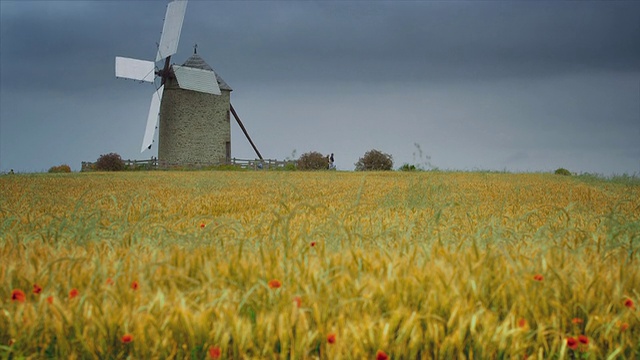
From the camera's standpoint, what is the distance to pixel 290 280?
2932 mm

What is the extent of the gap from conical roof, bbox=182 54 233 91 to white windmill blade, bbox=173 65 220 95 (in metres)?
0.81

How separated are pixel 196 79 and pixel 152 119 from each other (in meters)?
4.06

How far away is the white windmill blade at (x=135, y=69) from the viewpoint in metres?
37.0

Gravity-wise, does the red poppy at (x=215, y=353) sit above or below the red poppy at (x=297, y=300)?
below

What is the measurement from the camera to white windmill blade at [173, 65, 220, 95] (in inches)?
1489

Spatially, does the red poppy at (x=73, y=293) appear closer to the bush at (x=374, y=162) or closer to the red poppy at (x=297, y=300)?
the red poppy at (x=297, y=300)

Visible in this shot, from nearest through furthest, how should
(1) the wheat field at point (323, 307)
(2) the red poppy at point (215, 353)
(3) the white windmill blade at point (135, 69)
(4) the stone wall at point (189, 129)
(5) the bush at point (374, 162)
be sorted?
1. (2) the red poppy at point (215, 353)
2. (1) the wheat field at point (323, 307)
3. (5) the bush at point (374, 162)
4. (3) the white windmill blade at point (135, 69)
5. (4) the stone wall at point (189, 129)

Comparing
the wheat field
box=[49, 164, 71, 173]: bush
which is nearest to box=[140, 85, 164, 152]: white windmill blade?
box=[49, 164, 71, 173]: bush

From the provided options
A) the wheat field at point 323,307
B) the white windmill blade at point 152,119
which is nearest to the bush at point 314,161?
the white windmill blade at point 152,119

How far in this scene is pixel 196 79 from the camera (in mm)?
38344

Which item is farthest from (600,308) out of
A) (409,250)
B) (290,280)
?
→ (290,280)

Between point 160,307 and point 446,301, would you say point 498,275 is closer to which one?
point 446,301

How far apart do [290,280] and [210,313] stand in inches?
21.5

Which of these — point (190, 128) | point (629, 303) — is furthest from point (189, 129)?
point (629, 303)
